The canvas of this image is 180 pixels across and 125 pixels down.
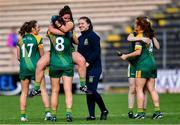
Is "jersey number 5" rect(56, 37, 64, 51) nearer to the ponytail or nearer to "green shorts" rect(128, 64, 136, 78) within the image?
the ponytail

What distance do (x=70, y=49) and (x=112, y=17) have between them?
21877 millimetres

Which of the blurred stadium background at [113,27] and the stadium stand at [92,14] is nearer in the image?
the blurred stadium background at [113,27]

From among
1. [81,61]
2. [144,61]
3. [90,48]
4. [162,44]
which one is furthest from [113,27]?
[81,61]

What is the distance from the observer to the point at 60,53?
586 inches

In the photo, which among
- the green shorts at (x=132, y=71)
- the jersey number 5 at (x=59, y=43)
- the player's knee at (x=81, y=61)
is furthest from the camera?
the green shorts at (x=132, y=71)

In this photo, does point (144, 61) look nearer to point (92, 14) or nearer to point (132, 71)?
point (132, 71)

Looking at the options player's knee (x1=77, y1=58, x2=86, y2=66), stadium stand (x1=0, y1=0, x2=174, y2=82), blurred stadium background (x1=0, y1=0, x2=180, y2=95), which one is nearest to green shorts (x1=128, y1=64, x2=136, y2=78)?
player's knee (x1=77, y1=58, x2=86, y2=66)

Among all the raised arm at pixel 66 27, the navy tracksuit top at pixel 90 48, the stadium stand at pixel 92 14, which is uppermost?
the stadium stand at pixel 92 14

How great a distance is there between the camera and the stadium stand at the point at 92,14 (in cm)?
3422

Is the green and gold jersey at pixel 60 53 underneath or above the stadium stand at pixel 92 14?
underneath

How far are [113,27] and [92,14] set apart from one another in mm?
1935

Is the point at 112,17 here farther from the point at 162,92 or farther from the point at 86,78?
the point at 86,78

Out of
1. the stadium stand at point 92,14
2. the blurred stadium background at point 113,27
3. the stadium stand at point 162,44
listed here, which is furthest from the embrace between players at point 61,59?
the stadium stand at point 92,14

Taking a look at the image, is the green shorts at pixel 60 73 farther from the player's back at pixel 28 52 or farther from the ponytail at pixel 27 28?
the ponytail at pixel 27 28
